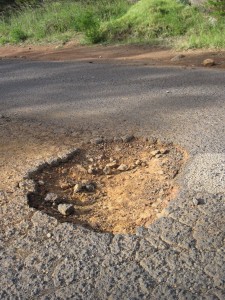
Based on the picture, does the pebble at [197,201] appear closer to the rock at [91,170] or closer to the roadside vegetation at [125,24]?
the rock at [91,170]

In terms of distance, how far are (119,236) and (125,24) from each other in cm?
993

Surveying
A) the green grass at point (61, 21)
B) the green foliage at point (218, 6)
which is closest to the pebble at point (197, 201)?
the green foliage at point (218, 6)

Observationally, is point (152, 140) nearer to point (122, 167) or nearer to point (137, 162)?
point (137, 162)

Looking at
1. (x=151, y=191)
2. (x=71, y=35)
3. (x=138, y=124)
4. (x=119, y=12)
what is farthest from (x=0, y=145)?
(x=119, y=12)

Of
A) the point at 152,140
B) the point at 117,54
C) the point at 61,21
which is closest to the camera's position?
the point at 152,140

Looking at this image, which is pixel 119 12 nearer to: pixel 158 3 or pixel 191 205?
pixel 158 3

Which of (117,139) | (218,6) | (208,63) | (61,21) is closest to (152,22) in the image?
(218,6)

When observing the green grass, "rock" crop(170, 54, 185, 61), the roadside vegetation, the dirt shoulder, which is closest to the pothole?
the dirt shoulder

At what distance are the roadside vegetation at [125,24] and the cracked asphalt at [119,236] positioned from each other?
4.09m

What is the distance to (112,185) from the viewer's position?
139 inches

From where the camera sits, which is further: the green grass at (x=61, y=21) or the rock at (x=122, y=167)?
the green grass at (x=61, y=21)

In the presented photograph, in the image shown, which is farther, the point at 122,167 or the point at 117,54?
the point at 117,54

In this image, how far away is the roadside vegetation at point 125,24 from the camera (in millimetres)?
10195

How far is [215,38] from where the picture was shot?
9.15 m
